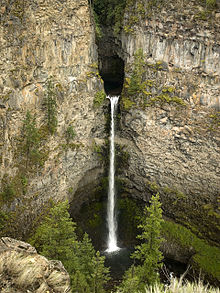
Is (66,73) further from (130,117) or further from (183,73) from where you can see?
(183,73)

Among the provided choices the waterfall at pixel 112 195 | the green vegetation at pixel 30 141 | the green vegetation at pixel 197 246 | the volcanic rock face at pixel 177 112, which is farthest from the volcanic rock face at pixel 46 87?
Answer: the green vegetation at pixel 197 246

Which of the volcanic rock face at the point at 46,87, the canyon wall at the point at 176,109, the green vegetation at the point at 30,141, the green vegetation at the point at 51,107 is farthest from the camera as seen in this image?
the canyon wall at the point at 176,109

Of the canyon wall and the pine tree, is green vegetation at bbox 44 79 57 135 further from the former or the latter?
the pine tree

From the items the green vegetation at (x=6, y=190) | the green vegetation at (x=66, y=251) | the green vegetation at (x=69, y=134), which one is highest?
the green vegetation at (x=69, y=134)

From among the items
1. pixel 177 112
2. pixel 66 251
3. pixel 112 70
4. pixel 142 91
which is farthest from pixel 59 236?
pixel 112 70

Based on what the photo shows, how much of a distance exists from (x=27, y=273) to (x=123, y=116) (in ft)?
64.5

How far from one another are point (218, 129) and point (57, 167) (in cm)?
1323

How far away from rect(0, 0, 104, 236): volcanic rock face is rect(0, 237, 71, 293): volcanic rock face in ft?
35.3

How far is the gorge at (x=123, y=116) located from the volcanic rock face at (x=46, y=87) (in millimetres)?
76

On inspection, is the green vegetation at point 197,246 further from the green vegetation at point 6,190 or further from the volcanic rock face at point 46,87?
the green vegetation at point 6,190

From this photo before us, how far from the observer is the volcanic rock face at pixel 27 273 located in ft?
32.8

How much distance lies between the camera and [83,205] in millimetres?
27875

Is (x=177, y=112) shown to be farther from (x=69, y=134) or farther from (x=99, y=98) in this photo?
(x=69, y=134)

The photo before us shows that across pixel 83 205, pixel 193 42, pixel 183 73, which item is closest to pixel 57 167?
pixel 83 205
